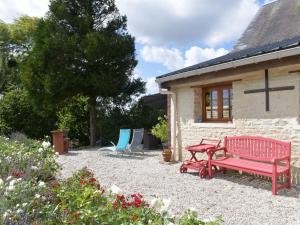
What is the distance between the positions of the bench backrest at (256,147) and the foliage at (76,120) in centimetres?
986

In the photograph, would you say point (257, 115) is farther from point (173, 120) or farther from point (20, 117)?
point (20, 117)

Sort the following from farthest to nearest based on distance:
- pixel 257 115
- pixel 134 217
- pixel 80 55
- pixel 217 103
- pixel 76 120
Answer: pixel 76 120 → pixel 80 55 → pixel 217 103 → pixel 257 115 → pixel 134 217

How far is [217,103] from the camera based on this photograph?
27.4 ft

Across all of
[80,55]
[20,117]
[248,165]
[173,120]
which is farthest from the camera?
[20,117]

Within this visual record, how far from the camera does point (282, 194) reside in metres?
5.63

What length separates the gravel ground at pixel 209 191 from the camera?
4605 millimetres

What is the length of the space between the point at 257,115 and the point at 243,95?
618mm

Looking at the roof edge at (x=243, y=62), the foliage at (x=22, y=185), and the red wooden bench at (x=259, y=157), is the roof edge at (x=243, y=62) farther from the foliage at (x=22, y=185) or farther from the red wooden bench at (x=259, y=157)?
the foliage at (x=22, y=185)

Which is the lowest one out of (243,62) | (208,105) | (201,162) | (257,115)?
(201,162)

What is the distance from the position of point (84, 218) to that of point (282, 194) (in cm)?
441

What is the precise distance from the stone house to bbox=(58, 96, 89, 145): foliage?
700 centimetres

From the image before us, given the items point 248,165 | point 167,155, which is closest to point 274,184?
point 248,165

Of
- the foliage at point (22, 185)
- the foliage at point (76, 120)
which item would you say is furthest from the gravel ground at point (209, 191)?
the foliage at point (76, 120)

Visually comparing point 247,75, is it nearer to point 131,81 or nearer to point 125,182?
point 125,182
